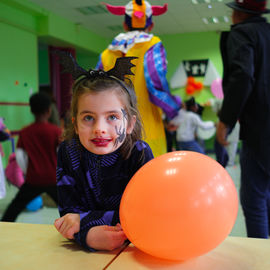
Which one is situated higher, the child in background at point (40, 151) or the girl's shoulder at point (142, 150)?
the girl's shoulder at point (142, 150)

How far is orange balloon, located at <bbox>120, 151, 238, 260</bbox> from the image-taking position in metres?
0.57

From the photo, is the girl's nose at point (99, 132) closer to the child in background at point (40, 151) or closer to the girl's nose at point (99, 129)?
the girl's nose at point (99, 129)

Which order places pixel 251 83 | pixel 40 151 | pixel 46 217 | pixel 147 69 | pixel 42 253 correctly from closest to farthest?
pixel 42 253, pixel 251 83, pixel 147 69, pixel 40 151, pixel 46 217

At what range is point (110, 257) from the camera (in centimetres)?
65

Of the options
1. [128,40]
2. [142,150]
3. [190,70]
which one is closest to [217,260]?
[142,150]

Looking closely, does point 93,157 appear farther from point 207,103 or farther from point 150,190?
point 207,103

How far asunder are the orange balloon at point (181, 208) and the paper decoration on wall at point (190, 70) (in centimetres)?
693

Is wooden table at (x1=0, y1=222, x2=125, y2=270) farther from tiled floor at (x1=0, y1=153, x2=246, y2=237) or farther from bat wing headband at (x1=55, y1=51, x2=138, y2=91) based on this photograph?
tiled floor at (x1=0, y1=153, x2=246, y2=237)

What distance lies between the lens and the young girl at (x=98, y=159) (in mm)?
713

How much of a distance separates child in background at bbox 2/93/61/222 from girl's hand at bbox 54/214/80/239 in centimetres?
138

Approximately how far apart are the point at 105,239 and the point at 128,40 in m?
1.20

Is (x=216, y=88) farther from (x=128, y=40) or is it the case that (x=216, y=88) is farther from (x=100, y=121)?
(x=100, y=121)

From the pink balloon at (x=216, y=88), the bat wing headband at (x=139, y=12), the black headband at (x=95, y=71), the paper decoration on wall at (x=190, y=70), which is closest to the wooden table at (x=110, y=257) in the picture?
the black headband at (x=95, y=71)

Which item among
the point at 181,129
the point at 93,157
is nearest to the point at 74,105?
the point at 93,157
